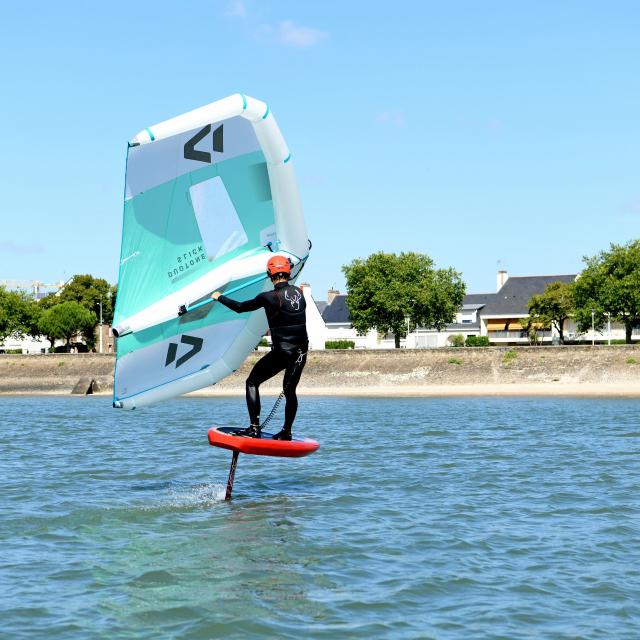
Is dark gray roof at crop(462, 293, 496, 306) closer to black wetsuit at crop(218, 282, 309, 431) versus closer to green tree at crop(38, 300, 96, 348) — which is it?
green tree at crop(38, 300, 96, 348)

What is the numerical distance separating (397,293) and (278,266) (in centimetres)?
9520

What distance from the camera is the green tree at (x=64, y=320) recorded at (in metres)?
114

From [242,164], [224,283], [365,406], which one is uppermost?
[242,164]

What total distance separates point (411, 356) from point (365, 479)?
57.8 m

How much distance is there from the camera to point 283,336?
14.6 meters

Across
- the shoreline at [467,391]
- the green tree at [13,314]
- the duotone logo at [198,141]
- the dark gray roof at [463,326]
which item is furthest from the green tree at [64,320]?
the duotone logo at [198,141]

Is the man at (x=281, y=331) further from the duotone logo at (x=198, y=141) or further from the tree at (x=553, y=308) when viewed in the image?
the tree at (x=553, y=308)

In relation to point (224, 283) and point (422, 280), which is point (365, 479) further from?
point (422, 280)

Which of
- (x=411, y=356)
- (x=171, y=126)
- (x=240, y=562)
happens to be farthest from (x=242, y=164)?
(x=411, y=356)

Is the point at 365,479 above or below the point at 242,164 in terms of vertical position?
below

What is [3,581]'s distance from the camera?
11797 millimetres

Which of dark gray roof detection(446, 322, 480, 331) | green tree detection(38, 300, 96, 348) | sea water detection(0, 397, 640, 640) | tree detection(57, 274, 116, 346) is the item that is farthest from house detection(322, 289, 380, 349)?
sea water detection(0, 397, 640, 640)

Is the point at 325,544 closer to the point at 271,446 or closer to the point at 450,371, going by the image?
the point at 271,446

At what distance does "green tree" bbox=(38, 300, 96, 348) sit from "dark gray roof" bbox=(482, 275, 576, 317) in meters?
46.1
